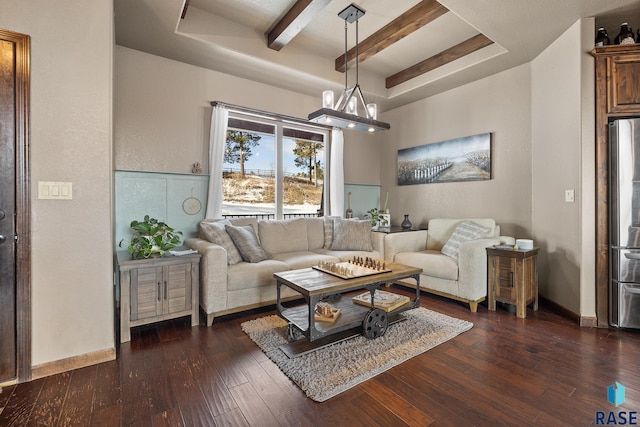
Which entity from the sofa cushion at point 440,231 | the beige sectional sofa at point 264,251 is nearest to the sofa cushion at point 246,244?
the beige sectional sofa at point 264,251

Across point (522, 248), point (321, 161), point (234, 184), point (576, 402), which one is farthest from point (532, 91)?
point (234, 184)

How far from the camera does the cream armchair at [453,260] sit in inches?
116

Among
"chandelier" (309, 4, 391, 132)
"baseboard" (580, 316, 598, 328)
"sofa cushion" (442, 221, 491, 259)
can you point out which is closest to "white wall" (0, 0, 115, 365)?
"chandelier" (309, 4, 391, 132)

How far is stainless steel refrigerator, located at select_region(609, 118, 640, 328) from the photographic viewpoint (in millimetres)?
2441

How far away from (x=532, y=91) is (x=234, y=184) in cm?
371

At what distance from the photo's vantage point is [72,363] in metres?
1.95

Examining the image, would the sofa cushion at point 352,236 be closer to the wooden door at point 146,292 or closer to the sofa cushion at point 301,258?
the sofa cushion at point 301,258

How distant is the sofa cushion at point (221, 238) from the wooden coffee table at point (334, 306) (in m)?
0.73

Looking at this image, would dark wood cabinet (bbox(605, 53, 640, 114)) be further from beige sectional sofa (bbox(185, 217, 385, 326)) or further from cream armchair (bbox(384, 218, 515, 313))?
beige sectional sofa (bbox(185, 217, 385, 326))

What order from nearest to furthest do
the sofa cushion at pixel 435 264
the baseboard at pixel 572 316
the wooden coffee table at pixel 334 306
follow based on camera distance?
1. the wooden coffee table at pixel 334 306
2. the baseboard at pixel 572 316
3. the sofa cushion at pixel 435 264

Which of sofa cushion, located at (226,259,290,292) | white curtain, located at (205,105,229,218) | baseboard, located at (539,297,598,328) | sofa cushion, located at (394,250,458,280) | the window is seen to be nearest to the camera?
baseboard, located at (539,297,598,328)

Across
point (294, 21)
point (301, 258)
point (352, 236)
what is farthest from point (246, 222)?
point (294, 21)

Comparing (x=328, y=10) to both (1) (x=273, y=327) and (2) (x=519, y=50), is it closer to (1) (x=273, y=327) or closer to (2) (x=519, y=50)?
(2) (x=519, y=50)

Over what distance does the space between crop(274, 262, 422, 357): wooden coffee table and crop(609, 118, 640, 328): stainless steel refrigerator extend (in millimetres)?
1669
